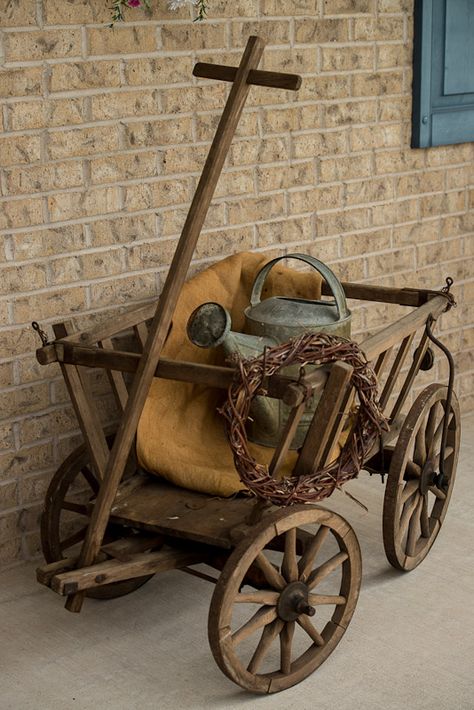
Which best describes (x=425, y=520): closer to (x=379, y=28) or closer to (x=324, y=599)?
(x=324, y=599)

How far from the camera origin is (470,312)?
5.53 m

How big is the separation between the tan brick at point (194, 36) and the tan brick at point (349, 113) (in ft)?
2.03

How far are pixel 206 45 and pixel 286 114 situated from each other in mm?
481

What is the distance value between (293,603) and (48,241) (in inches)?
59.8

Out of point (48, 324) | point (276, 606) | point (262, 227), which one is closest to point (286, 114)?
point (262, 227)

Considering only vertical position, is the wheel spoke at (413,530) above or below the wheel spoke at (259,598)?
below

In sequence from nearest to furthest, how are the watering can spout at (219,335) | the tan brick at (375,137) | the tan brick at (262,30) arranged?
the watering can spout at (219,335) < the tan brick at (262,30) < the tan brick at (375,137)

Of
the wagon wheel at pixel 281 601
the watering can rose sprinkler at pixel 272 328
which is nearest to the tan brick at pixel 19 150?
the watering can rose sprinkler at pixel 272 328

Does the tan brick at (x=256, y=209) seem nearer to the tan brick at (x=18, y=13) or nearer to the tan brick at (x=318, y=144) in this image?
the tan brick at (x=318, y=144)

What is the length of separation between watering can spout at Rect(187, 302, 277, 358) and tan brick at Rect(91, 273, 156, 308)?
1.71 feet

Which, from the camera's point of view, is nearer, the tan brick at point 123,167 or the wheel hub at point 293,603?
the wheel hub at point 293,603

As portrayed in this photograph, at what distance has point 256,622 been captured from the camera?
3150 mm

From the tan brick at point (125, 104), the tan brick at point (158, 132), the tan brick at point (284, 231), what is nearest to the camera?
the tan brick at point (125, 104)

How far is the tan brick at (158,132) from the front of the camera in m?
4.05
